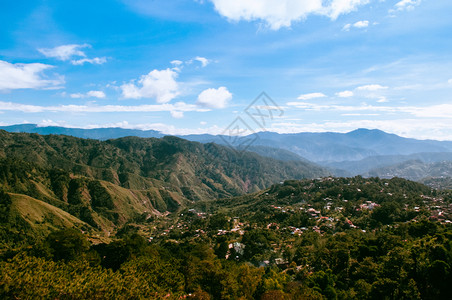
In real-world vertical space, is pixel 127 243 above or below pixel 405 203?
above

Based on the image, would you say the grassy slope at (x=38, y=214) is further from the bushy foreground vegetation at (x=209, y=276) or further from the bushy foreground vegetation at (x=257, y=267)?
the bushy foreground vegetation at (x=209, y=276)

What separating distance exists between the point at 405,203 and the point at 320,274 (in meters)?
105

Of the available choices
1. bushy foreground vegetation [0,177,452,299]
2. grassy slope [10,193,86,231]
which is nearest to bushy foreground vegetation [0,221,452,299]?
bushy foreground vegetation [0,177,452,299]

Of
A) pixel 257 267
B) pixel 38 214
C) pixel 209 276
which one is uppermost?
pixel 209 276

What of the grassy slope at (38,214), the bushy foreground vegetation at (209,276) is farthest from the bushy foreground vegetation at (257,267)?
the grassy slope at (38,214)

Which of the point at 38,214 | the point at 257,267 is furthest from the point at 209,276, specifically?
the point at 38,214

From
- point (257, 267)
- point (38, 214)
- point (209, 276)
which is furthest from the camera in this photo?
point (38, 214)

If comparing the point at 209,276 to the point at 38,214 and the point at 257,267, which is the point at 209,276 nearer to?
the point at 257,267

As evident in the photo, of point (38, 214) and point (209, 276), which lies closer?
point (209, 276)

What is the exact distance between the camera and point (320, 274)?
146 ft

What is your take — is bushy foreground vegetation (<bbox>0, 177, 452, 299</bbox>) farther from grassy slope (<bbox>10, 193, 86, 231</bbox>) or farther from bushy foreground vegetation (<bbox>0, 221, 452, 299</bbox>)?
grassy slope (<bbox>10, 193, 86, 231</bbox>)

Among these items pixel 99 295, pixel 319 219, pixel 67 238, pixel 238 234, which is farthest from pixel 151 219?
pixel 99 295

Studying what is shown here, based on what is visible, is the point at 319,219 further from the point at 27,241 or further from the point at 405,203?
the point at 27,241

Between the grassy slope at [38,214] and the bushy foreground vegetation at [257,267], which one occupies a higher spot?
the bushy foreground vegetation at [257,267]
